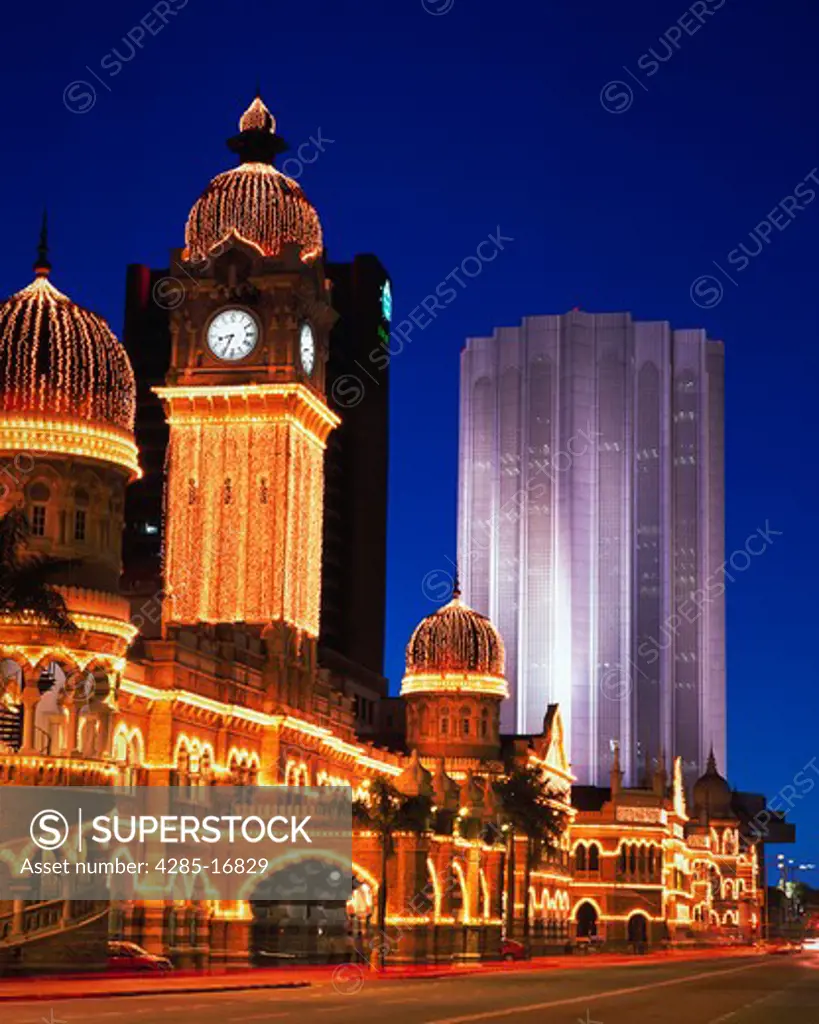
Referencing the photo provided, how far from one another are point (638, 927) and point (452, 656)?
166 feet

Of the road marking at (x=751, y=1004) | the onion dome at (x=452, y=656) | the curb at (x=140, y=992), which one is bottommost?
the road marking at (x=751, y=1004)

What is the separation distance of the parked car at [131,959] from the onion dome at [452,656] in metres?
59.0

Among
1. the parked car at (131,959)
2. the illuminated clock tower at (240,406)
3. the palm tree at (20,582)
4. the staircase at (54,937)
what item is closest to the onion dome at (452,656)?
the illuminated clock tower at (240,406)

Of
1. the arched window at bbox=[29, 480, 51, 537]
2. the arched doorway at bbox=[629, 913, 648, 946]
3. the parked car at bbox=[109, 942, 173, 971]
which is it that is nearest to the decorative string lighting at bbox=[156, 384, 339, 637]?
the arched window at bbox=[29, 480, 51, 537]

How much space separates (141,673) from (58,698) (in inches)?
403

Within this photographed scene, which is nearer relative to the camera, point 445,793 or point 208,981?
point 208,981

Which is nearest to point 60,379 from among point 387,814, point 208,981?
point 208,981

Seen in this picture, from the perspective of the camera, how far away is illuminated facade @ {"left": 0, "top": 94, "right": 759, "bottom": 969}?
67.8m

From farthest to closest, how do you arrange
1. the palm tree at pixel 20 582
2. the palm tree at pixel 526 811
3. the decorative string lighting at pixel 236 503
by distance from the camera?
the palm tree at pixel 526 811 < the decorative string lighting at pixel 236 503 < the palm tree at pixel 20 582

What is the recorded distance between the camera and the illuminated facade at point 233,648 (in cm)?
6775

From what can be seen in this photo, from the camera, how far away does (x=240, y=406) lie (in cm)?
9569

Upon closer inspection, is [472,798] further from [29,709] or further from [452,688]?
[29,709]

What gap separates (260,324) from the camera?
9538cm

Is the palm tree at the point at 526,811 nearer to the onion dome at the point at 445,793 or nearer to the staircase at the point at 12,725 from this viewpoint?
the onion dome at the point at 445,793
